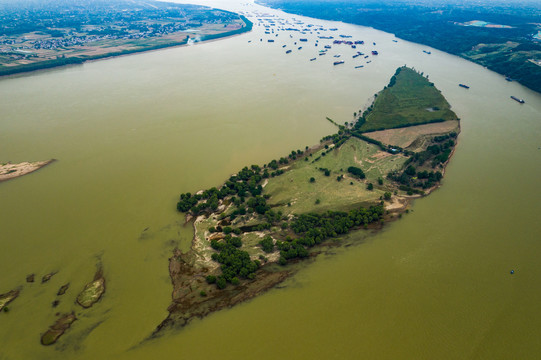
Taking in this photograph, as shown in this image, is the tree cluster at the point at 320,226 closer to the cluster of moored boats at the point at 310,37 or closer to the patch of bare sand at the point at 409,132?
the patch of bare sand at the point at 409,132

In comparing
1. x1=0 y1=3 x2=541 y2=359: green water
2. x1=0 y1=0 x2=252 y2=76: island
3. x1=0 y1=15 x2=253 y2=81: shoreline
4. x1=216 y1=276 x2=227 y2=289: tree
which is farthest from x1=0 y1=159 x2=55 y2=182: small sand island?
x1=0 y1=0 x2=252 y2=76: island

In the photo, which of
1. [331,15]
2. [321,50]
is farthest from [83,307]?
[331,15]

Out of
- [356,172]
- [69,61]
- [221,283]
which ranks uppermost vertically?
[69,61]

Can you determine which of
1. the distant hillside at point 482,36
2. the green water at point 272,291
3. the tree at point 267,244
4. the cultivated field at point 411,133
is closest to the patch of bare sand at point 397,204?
the green water at point 272,291

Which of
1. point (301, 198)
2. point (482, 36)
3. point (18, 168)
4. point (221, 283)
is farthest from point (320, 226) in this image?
point (482, 36)

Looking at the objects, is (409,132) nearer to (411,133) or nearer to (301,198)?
(411,133)

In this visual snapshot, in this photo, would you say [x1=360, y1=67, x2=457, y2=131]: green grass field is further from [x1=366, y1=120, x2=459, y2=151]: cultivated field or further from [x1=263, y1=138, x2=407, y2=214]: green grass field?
[x1=263, y1=138, x2=407, y2=214]: green grass field
